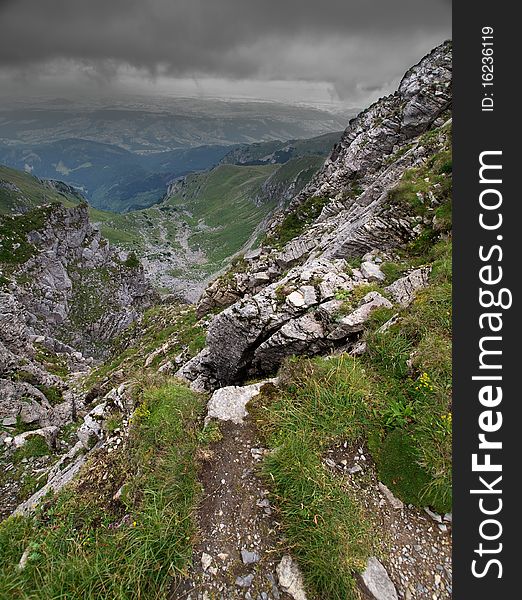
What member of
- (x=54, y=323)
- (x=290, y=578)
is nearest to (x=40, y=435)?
(x=290, y=578)

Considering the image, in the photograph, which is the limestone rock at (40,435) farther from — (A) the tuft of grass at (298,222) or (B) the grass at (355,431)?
(A) the tuft of grass at (298,222)

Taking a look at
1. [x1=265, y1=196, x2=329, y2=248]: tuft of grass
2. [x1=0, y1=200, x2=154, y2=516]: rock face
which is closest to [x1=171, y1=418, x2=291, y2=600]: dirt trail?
[x1=0, y1=200, x2=154, y2=516]: rock face

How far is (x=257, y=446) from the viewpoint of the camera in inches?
295

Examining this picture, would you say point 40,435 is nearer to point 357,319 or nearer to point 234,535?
point 234,535

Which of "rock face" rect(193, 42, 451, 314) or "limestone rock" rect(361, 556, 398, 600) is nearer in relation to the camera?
"limestone rock" rect(361, 556, 398, 600)

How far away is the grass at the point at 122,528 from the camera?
17.8 feet

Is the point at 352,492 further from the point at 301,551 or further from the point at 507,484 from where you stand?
the point at 507,484

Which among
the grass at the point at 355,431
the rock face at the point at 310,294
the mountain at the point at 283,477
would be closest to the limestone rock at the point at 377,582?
the mountain at the point at 283,477

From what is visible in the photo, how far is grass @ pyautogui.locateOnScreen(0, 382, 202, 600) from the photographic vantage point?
5418mm

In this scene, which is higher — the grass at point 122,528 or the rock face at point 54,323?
the rock face at point 54,323

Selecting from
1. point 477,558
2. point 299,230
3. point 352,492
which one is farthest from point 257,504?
point 299,230

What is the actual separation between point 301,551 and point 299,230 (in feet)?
121

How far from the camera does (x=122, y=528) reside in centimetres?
624

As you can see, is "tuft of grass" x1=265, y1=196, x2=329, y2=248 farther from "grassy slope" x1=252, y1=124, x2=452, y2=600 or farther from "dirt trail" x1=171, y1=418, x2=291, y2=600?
"dirt trail" x1=171, y1=418, x2=291, y2=600
